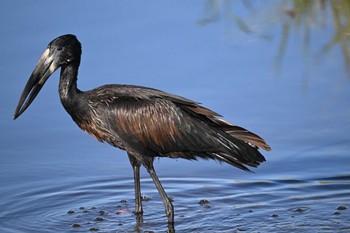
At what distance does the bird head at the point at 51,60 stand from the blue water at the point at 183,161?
111 cm

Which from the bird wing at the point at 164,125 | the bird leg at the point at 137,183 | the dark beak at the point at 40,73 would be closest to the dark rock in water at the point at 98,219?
the bird leg at the point at 137,183

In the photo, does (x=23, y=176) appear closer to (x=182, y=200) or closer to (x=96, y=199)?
(x=96, y=199)

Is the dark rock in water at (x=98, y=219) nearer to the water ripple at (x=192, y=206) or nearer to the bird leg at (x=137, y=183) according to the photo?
the water ripple at (x=192, y=206)

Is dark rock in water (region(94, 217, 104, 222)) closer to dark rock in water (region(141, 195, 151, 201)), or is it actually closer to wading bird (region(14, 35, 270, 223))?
wading bird (region(14, 35, 270, 223))

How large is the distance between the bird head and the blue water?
1.11 meters

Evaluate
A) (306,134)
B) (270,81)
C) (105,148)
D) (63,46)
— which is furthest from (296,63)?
(63,46)

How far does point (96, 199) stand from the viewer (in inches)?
514

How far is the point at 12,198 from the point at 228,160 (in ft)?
7.57

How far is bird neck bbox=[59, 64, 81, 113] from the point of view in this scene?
12.6 metres

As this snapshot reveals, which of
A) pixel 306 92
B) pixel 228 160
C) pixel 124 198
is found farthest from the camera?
pixel 306 92

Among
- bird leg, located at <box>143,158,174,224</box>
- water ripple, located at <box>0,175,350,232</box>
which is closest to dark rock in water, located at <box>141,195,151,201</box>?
water ripple, located at <box>0,175,350,232</box>

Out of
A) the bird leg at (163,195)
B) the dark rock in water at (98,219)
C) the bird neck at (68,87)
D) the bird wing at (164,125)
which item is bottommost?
the dark rock in water at (98,219)

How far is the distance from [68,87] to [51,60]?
0.32 metres

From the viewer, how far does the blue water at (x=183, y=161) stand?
12.5 m
